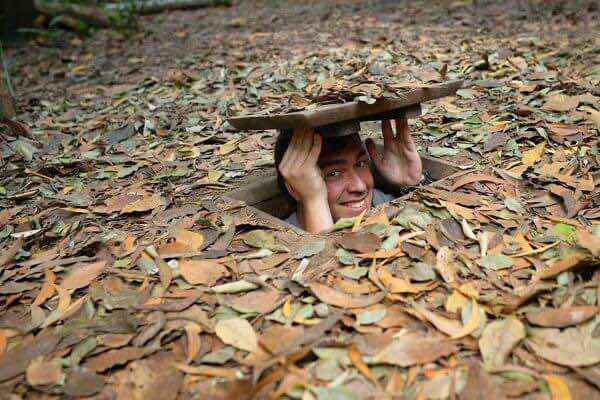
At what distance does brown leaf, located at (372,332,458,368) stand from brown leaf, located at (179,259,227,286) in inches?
28.2

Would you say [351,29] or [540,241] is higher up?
[351,29]

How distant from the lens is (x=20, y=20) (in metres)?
7.57

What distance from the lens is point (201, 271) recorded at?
2111 millimetres

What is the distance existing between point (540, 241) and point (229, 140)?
2.16m

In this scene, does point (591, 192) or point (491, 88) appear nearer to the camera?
point (591, 192)

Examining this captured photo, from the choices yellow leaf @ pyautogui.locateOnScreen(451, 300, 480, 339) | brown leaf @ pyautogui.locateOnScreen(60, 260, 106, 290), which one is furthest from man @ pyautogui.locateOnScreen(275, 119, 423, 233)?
yellow leaf @ pyautogui.locateOnScreen(451, 300, 480, 339)

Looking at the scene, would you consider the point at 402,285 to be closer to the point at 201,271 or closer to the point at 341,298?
the point at 341,298

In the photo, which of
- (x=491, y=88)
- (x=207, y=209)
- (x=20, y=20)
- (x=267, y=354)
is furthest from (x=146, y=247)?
(x=20, y=20)

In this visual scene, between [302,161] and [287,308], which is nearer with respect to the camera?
[287,308]

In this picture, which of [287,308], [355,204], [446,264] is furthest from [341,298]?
[355,204]

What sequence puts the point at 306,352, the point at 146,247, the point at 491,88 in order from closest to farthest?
the point at 306,352 → the point at 146,247 → the point at 491,88

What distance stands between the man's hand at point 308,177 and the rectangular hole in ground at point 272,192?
0.32m

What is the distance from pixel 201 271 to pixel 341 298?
56cm

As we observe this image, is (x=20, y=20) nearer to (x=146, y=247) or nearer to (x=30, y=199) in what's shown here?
(x=30, y=199)
